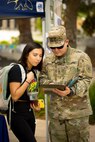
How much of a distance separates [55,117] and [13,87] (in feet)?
1.67

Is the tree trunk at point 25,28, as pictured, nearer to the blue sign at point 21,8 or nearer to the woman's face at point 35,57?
the blue sign at point 21,8

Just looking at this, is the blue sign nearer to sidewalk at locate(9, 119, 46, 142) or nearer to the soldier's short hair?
the soldier's short hair

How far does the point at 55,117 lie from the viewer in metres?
4.44

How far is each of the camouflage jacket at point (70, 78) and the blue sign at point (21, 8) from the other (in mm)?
1337

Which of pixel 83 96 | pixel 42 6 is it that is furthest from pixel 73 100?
pixel 42 6

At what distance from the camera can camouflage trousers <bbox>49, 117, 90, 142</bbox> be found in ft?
14.5

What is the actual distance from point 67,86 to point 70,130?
18.3 inches

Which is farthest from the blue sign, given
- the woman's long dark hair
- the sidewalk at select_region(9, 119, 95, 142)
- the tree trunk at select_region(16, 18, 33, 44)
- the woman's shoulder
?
the tree trunk at select_region(16, 18, 33, 44)

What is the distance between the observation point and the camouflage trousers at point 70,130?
441 centimetres

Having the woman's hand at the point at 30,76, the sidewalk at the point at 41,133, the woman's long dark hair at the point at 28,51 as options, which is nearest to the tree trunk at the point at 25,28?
the sidewalk at the point at 41,133

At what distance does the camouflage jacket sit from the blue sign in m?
1.34

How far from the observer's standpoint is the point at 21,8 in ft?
18.6

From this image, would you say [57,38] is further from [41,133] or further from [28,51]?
[41,133]

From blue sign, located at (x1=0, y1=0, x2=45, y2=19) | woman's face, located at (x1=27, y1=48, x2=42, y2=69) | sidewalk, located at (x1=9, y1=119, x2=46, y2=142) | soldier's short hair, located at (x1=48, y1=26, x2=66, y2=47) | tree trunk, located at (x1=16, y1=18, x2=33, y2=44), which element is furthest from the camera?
tree trunk, located at (x1=16, y1=18, x2=33, y2=44)
